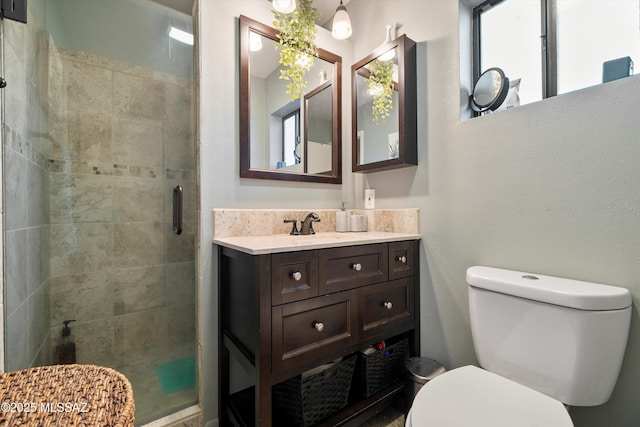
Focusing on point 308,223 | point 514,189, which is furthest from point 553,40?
point 308,223

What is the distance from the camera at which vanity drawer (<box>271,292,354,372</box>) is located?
1.01 m

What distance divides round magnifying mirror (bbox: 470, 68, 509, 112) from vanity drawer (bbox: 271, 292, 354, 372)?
1089 mm

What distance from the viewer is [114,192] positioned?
65.5 inches

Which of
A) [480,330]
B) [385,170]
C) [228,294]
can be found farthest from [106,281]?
[480,330]

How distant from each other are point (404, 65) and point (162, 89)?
1.49 metres

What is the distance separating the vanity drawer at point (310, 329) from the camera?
101 centimetres

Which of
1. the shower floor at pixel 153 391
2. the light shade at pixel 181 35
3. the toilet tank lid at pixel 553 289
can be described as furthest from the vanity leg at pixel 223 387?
the light shade at pixel 181 35

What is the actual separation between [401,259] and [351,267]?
1.16 ft

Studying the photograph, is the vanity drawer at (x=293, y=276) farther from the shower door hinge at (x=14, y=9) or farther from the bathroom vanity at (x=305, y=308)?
the shower door hinge at (x=14, y=9)

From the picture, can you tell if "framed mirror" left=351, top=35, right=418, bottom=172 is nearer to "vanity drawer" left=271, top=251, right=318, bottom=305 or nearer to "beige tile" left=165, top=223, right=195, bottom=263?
"vanity drawer" left=271, top=251, right=318, bottom=305

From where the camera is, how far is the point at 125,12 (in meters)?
1.63

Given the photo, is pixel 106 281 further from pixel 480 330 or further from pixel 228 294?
pixel 480 330

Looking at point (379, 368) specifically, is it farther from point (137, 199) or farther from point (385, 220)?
point (137, 199)

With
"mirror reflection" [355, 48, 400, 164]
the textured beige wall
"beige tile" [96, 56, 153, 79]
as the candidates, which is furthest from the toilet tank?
"beige tile" [96, 56, 153, 79]
